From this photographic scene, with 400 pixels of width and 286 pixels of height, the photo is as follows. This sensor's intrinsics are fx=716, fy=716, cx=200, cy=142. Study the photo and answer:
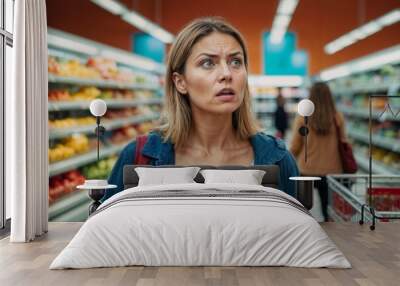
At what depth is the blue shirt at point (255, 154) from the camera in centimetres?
596

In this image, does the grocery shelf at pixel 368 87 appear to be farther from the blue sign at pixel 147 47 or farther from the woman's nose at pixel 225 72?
the woman's nose at pixel 225 72

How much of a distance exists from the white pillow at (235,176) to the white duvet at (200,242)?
1.19 m

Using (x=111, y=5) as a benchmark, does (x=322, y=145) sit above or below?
below

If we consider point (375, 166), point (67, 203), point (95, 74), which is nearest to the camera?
point (67, 203)

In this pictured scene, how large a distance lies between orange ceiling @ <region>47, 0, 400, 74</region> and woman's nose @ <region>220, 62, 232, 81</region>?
630 centimetres

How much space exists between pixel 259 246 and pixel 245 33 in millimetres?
9086

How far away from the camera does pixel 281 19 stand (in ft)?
40.4

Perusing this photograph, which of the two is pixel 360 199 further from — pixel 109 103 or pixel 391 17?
pixel 391 17

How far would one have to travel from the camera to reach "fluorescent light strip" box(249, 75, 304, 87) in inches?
590

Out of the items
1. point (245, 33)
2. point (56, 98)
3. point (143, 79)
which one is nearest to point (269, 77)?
point (245, 33)

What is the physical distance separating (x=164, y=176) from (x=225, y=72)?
98cm

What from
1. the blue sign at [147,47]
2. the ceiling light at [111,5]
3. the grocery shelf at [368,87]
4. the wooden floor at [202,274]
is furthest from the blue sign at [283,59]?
the wooden floor at [202,274]

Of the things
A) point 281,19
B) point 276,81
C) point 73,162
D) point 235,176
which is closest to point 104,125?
point 73,162

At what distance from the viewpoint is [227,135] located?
6.03m
